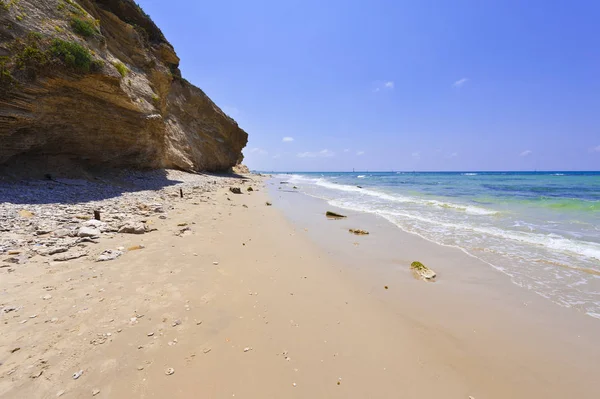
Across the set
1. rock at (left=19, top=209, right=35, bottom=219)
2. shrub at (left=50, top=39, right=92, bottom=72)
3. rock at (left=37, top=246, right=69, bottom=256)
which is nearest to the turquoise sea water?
rock at (left=37, top=246, right=69, bottom=256)

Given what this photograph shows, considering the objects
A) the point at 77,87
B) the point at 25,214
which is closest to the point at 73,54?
the point at 77,87

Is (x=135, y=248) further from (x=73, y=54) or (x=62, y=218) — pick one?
(x=73, y=54)

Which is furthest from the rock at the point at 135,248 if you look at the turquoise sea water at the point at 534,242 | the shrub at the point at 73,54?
the shrub at the point at 73,54

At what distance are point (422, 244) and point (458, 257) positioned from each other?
1.17 metres

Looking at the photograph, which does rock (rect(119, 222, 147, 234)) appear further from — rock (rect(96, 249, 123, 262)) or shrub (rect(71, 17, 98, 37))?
shrub (rect(71, 17, 98, 37))

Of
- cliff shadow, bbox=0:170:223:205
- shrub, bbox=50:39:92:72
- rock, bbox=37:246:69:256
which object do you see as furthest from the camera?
shrub, bbox=50:39:92:72

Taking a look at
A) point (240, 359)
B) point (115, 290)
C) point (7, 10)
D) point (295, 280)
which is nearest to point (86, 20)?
point (7, 10)

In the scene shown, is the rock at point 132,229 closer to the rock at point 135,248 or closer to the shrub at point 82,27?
the rock at point 135,248

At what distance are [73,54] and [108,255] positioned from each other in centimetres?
1037

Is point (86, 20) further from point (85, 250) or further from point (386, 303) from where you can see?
point (386, 303)

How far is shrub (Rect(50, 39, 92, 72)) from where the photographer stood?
31.6 feet

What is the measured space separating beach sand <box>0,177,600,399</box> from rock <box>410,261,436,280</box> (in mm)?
254

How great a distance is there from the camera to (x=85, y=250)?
192 inches

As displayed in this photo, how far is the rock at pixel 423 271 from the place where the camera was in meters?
5.23
